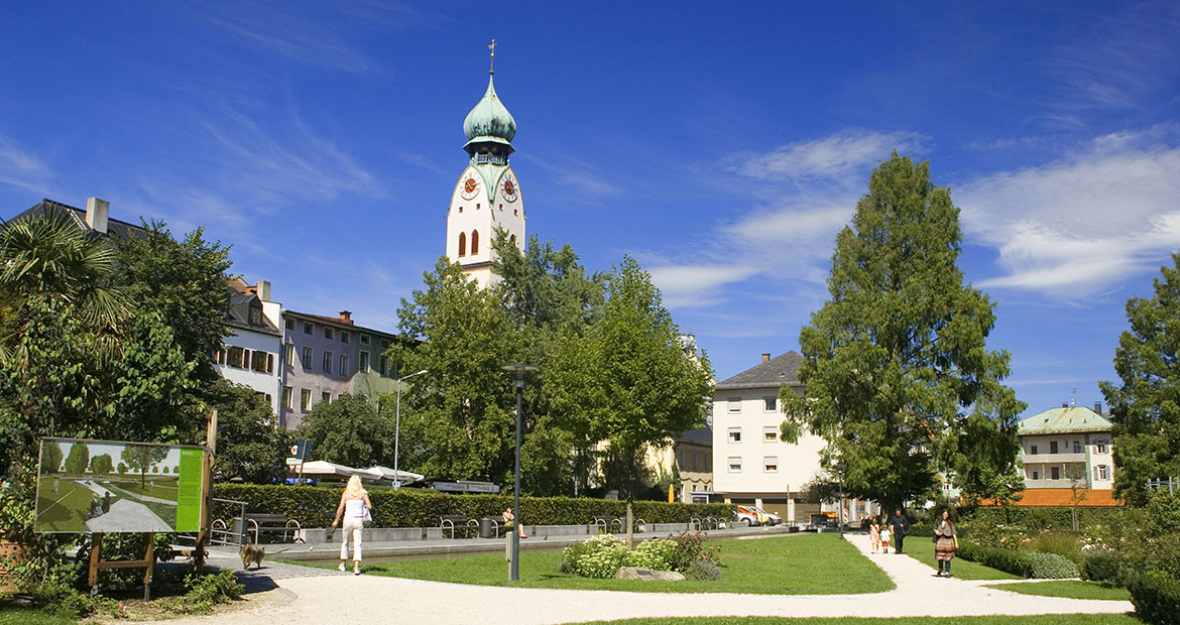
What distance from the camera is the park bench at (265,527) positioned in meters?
22.7

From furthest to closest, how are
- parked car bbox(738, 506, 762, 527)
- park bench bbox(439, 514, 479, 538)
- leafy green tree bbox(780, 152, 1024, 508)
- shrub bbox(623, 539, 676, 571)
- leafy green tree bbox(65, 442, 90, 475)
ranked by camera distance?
1. parked car bbox(738, 506, 762, 527)
2. leafy green tree bbox(780, 152, 1024, 508)
3. park bench bbox(439, 514, 479, 538)
4. shrub bbox(623, 539, 676, 571)
5. leafy green tree bbox(65, 442, 90, 475)

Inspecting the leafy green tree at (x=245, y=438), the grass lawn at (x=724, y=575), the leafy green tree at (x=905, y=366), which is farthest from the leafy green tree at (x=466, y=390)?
the grass lawn at (x=724, y=575)

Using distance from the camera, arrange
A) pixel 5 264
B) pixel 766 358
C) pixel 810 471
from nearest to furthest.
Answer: pixel 5 264 → pixel 810 471 → pixel 766 358

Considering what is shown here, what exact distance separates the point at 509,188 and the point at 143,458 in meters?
90.6

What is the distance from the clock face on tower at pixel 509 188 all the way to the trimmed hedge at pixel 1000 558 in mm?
77675

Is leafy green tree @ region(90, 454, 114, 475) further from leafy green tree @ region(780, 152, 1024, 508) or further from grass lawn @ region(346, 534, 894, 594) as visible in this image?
leafy green tree @ region(780, 152, 1024, 508)

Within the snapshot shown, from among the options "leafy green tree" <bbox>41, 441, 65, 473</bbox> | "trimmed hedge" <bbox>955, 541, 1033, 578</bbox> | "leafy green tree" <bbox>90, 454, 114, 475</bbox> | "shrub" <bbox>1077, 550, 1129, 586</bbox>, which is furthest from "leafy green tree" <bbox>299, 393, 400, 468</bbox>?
"leafy green tree" <bbox>41, 441, 65, 473</bbox>

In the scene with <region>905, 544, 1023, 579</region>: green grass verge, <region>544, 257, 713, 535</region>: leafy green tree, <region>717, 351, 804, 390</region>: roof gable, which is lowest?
<region>905, 544, 1023, 579</region>: green grass verge

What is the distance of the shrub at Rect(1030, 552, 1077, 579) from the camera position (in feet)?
71.0

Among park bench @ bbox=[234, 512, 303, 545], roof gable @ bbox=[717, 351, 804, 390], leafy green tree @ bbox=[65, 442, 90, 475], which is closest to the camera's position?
leafy green tree @ bbox=[65, 442, 90, 475]

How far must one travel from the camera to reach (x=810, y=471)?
7206cm

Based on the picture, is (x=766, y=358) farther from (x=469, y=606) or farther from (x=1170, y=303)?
(x=469, y=606)

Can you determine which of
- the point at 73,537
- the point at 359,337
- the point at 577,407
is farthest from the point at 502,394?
the point at 73,537

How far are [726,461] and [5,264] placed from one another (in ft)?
218
